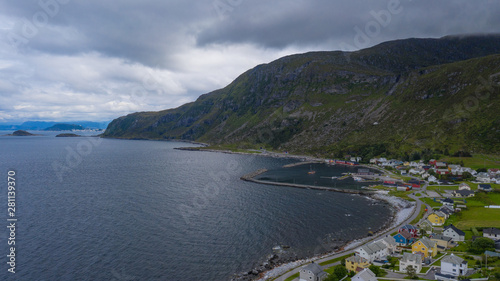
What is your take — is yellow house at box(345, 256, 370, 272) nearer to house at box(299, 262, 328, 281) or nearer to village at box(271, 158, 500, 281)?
village at box(271, 158, 500, 281)

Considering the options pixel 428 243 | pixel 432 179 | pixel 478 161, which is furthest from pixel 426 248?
pixel 478 161

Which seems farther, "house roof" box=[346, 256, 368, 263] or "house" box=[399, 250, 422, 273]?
"house roof" box=[346, 256, 368, 263]

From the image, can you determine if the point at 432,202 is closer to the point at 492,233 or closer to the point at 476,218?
the point at 476,218

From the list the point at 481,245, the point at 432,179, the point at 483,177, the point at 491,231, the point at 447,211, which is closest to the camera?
the point at 481,245

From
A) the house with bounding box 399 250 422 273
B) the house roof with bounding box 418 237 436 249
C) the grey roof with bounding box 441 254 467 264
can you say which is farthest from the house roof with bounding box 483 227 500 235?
the house with bounding box 399 250 422 273

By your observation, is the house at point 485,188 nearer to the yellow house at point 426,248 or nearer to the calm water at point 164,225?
the calm water at point 164,225
